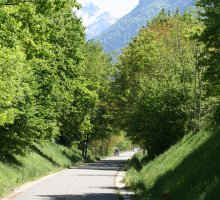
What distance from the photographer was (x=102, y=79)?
72750mm

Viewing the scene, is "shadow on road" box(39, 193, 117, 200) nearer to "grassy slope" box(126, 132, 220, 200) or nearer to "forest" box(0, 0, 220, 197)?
"grassy slope" box(126, 132, 220, 200)

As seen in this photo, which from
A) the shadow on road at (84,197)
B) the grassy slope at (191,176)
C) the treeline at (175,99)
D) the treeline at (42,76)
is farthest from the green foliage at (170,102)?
the shadow on road at (84,197)

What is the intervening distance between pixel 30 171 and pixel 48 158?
43.0 feet

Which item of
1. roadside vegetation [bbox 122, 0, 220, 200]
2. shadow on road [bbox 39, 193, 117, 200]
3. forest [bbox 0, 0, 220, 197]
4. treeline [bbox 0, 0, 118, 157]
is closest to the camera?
roadside vegetation [bbox 122, 0, 220, 200]

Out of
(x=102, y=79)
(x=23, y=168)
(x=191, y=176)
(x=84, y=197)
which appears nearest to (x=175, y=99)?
(x=23, y=168)

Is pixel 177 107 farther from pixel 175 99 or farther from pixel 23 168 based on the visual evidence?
pixel 23 168

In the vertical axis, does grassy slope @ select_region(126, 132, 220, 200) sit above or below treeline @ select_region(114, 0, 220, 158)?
below

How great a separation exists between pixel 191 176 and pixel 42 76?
64.0ft

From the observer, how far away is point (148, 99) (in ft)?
121

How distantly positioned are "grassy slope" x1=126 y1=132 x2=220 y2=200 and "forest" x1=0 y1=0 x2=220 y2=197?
998mm

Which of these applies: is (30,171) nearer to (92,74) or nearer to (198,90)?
(198,90)

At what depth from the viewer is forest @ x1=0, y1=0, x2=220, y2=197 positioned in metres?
19.1

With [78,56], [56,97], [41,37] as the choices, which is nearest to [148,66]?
[78,56]

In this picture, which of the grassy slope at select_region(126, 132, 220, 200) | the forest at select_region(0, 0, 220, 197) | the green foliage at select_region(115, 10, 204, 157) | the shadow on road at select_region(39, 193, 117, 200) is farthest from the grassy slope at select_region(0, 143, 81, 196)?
the green foliage at select_region(115, 10, 204, 157)
